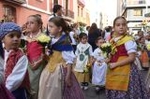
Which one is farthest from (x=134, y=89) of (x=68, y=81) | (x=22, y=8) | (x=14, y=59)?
(x=22, y=8)

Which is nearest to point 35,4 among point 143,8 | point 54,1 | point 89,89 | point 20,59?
point 54,1

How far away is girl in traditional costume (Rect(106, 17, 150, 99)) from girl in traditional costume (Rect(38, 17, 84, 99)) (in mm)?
512

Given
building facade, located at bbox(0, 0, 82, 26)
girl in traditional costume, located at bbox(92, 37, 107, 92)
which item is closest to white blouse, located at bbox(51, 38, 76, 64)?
girl in traditional costume, located at bbox(92, 37, 107, 92)

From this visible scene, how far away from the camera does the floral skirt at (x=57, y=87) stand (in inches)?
207

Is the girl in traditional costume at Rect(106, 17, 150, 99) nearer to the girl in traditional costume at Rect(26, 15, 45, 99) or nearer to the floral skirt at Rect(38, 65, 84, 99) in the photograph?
the floral skirt at Rect(38, 65, 84, 99)

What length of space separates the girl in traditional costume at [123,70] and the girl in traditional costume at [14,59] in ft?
5.64

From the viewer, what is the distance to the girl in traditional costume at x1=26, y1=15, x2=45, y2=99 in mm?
5629

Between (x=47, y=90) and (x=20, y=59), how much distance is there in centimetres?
156

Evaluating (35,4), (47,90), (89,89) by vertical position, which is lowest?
(89,89)

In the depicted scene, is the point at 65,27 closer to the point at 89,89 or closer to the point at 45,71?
the point at 45,71

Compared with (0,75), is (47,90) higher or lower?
lower

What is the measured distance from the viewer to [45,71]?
17.7 ft

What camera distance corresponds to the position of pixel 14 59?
3.85 m

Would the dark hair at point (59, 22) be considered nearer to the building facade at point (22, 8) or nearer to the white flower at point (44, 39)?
the white flower at point (44, 39)
